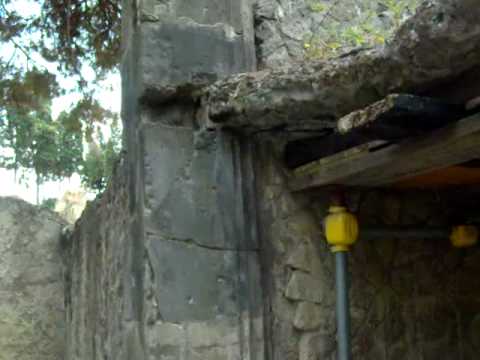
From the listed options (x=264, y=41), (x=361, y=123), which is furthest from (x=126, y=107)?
(x=361, y=123)

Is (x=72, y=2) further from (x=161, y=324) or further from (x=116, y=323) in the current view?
(x=161, y=324)

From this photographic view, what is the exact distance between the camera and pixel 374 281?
3.02 m

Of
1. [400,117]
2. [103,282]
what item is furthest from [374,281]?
[103,282]

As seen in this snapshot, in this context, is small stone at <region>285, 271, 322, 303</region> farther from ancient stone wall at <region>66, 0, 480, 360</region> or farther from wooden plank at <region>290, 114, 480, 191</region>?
wooden plank at <region>290, 114, 480, 191</region>

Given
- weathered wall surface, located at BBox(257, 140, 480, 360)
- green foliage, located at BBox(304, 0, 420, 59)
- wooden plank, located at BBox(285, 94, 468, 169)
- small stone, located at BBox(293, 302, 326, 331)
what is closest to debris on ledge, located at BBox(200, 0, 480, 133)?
wooden plank, located at BBox(285, 94, 468, 169)

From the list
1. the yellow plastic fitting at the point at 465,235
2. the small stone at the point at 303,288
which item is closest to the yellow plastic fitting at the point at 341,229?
the small stone at the point at 303,288

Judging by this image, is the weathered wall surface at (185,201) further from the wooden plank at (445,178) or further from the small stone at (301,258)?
the wooden plank at (445,178)

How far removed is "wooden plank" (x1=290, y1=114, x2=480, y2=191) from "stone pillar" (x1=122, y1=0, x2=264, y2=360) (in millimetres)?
322

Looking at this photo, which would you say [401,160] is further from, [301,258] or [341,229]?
[301,258]

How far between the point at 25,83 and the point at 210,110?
3.94m

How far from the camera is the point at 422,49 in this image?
6.38 feet

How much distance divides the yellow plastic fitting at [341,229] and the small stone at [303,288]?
7.0 inches

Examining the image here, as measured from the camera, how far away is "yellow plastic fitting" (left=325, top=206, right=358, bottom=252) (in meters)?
2.73

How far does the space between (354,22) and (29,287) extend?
13.3ft
